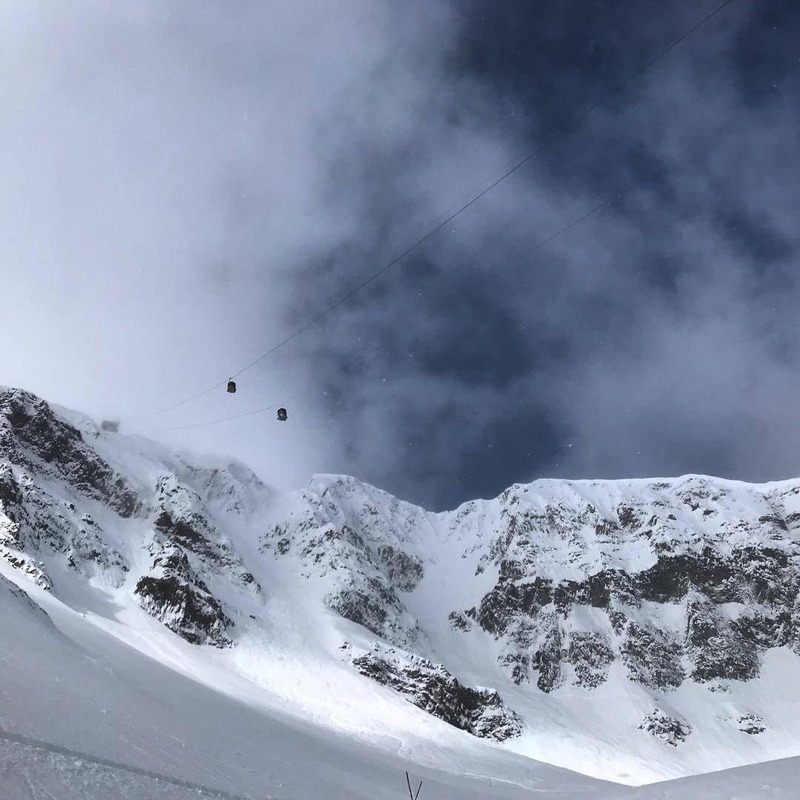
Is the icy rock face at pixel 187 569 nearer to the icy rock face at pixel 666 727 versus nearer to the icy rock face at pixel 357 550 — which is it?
the icy rock face at pixel 357 550

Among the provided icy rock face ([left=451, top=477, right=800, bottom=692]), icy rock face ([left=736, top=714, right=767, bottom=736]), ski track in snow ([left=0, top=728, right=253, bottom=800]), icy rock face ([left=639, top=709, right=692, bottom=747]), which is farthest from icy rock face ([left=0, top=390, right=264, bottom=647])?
icy rock face ([left=736, top=714, right=767, bottom=736])

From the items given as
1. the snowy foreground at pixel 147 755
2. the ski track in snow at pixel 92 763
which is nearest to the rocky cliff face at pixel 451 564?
the snowy foreground at pixel 147 755

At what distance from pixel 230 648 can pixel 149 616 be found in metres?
9.59

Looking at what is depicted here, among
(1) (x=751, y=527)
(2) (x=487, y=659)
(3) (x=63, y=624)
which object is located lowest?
(3) (x=63, y=624)

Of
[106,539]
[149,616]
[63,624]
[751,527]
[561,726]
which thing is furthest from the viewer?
[751,527]

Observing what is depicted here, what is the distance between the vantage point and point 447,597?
6122 inches

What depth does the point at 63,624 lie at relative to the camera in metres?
32.5

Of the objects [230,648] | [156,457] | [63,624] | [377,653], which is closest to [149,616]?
A: [230,648]

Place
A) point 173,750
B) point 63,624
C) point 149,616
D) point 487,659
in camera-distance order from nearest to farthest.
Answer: point 173,750 < point 63,624 < point 149,616 < point 487,659

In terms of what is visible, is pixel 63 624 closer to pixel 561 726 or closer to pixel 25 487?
pixel 25 487

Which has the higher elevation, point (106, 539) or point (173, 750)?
point (106, 539)

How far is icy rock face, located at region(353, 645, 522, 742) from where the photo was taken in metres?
72.9

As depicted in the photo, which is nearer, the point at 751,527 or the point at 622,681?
the point at 622,681

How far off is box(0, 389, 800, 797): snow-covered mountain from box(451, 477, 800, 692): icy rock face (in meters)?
0.50
